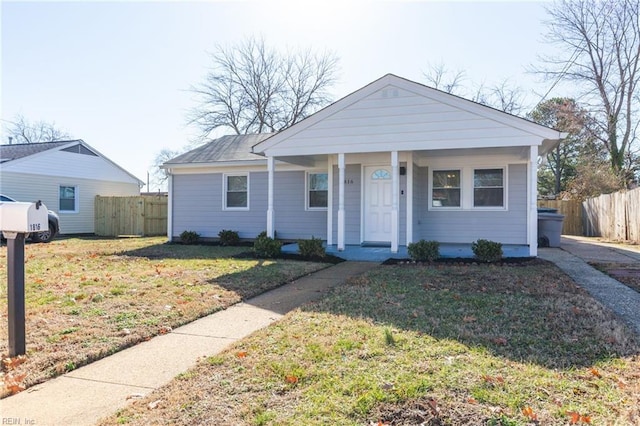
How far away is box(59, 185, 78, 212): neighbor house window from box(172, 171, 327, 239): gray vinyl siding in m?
7.83

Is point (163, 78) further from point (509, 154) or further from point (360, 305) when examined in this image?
point (360, 305)

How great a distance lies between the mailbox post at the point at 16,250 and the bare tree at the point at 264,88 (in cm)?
2779

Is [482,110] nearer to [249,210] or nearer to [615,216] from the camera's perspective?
[249,210]

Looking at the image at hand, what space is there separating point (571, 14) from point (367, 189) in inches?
764

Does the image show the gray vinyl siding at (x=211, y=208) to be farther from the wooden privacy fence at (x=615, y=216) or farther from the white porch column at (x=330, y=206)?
the wooden privacy fence at (x=615, y=216)

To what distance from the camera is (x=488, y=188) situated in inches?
476

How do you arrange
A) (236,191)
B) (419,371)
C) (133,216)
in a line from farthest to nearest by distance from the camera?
1. (133,216)
2. (236,191)
3. (419,371)

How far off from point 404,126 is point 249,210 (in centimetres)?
633

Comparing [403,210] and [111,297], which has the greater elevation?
[403,210]

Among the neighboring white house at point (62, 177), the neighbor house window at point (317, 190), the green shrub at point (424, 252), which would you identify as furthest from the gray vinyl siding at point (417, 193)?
the neighboring white house at point (62, 177)

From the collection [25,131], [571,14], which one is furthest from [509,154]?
[25,131]

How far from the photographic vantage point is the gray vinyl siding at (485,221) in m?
11.8

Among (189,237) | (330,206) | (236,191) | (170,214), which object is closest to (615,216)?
(330,206)

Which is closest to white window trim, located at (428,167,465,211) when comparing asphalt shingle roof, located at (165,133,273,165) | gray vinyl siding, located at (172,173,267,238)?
gray vinyl siding, located at (172,173,267,238)
